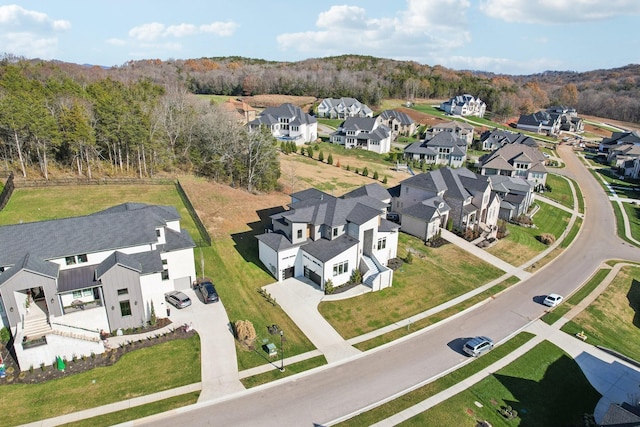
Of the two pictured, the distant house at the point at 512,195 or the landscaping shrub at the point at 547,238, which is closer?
the landscaping shrub at the point at 547,238

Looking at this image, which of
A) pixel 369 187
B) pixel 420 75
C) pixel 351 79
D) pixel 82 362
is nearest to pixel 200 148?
pixel 369 187

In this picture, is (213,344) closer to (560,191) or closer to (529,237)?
(529,237)

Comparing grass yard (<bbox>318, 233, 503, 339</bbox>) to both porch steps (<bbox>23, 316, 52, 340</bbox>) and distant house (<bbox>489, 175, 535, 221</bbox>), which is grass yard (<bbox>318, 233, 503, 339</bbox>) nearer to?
distant house (<bbox>489, 175, 535, 221</bbox>)

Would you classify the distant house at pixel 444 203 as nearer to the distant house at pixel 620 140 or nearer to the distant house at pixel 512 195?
the distant house at pixel 512 195

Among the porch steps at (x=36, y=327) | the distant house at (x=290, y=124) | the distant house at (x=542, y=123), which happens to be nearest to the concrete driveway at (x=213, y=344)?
the porch steps at (x=36, y=327)

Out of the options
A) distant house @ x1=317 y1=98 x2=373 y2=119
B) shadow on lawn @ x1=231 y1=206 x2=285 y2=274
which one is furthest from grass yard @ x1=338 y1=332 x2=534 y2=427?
distant house @ x1=317 y1=98 x2=373 y2=119

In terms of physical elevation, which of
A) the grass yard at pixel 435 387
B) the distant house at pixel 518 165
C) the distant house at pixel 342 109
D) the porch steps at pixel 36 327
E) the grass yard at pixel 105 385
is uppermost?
the distant house at pixel 342 109

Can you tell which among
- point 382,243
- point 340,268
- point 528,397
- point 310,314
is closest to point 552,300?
point 528,397
